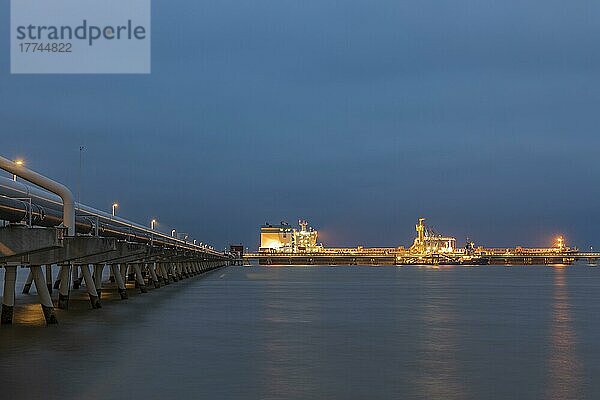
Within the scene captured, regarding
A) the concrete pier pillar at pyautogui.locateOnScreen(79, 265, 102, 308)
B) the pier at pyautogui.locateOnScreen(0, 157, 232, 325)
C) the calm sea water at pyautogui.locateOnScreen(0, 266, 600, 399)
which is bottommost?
the calm sea water at pyautogui.locateOnScreen(0, 266, 600, 399)

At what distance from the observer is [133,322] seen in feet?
107

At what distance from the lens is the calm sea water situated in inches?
672

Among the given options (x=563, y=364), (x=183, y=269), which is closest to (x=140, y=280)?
(x=563, y=364)

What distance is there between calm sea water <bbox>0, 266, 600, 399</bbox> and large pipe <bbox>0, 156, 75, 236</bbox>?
3778mm

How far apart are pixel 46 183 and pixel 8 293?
4.52 metres

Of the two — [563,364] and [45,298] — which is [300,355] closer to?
[563,364]

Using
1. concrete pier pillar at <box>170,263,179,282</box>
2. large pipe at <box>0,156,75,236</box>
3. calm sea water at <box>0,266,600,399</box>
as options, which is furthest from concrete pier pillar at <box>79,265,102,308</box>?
concrete pier pillar at <box>170,263,179,282</box>

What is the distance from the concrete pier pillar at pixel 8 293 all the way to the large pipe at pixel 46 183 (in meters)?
2.39

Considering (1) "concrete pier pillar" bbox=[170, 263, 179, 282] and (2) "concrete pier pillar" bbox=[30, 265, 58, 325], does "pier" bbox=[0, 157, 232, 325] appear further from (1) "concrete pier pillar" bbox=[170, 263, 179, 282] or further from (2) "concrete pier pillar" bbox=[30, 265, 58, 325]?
(1) "concrete pier pillar" bbox=[170, 263, 179, 282]

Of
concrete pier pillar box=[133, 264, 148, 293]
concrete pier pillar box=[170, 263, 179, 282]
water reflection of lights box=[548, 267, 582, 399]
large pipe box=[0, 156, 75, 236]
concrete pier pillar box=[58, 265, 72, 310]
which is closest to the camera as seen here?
water reflection of lights box=[548, 267, 582, 399]

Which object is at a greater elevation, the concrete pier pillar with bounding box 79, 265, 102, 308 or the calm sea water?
the concrete pier pillar with bounding box 79, 265, 102, 308

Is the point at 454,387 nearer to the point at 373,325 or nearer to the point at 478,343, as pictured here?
the point at 478,343

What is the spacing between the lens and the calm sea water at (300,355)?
1706cm

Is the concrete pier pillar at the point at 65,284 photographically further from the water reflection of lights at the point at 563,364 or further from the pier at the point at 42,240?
the water reflection of lights at the point at 563,364
